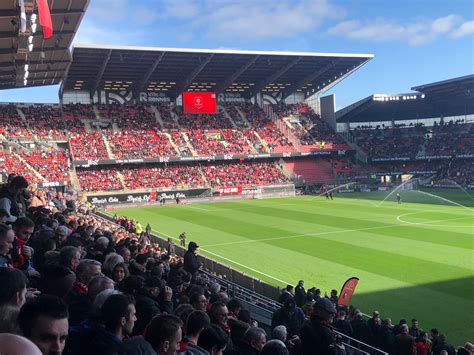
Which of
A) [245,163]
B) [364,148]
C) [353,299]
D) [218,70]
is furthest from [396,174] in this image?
[353,299]

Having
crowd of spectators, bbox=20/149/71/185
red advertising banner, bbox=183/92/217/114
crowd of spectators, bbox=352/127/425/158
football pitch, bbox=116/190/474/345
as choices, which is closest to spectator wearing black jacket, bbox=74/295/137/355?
football pitch, bbox=116/190/474/345

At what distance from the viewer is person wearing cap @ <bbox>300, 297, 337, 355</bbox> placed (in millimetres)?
5023

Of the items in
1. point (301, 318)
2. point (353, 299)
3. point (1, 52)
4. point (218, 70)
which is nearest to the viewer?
point (301, 318)

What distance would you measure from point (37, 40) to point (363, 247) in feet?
68.1

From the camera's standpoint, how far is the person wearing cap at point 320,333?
16.5 ft

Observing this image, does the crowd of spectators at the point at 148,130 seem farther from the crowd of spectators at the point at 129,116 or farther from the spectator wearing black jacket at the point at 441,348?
the spectator wearing black jacket at the point at 441,348

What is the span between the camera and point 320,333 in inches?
200

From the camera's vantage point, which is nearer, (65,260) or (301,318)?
(65,260)

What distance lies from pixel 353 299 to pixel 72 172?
44.1m

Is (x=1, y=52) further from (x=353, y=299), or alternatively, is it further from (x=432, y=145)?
(x=432, y=145)

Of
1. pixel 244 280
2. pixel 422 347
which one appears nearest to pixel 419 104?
pixel 244 280

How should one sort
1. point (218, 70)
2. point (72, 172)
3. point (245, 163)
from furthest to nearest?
point (245, 163) < point (218, 70) < point (72, 172)

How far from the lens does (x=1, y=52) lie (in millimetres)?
24141

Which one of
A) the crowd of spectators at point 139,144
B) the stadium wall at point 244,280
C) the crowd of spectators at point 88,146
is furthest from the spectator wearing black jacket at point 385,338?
the crowd of spectators at point 139,144
